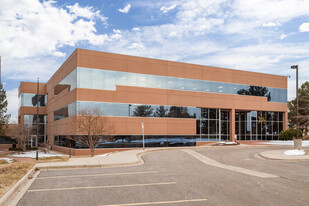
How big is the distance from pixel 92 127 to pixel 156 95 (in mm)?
10650

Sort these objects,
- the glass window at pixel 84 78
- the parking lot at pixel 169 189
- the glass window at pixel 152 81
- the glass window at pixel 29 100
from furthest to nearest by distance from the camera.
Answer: the glass window at pixel 29 100
the glass window at pixel 152 81
the glass window at pixel 84 78
the parking lot at pixel 169 189

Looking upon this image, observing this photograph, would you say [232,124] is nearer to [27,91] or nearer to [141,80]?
[141,80]

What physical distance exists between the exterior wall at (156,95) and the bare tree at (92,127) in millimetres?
998

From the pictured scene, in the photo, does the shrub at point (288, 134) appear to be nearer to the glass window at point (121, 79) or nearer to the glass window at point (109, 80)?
the glass window at point (121, 79)

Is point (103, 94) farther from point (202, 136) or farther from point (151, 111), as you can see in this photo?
point (202, 136)

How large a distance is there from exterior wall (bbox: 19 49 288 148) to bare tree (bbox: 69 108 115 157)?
39.3 inches

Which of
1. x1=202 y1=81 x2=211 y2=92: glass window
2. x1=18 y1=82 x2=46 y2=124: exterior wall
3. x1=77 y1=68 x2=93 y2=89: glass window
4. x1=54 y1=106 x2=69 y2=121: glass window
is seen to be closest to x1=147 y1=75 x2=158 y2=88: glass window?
x1=77 y1=68 x2=93 y2=89: glass window

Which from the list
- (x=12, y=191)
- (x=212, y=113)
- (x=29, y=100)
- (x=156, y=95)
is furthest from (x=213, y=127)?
(x=29, y=100)

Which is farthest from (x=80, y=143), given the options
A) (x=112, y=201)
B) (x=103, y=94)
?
(x=112, y=201)

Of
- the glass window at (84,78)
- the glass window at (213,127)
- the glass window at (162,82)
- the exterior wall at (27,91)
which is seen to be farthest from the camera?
the exterior wall at (27,91)

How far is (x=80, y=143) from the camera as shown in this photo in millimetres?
32125

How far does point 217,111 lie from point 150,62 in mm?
13288

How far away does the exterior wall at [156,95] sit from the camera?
3381 cm

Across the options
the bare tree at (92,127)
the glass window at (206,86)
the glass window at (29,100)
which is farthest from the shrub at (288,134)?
the glass window at (29,100)
